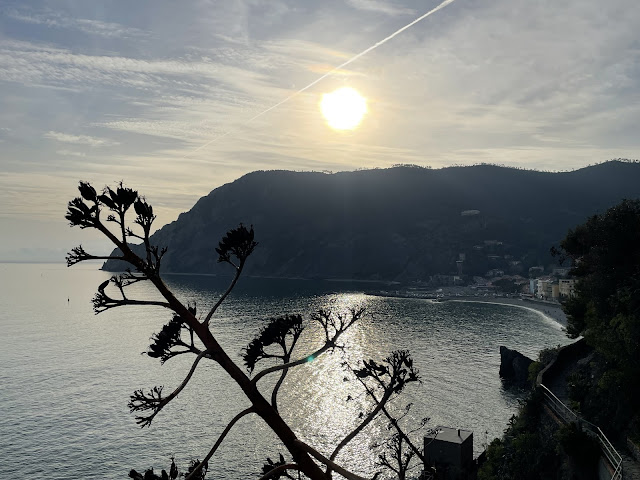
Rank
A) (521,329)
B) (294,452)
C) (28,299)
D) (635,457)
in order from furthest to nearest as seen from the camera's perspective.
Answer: (28,299)
(521,329)
(635,457)
(294,452)

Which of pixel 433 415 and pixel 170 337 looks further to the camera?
pixel 433 415

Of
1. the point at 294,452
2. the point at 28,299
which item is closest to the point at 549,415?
the point at 294,452

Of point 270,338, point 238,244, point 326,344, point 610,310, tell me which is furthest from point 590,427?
point 238,244

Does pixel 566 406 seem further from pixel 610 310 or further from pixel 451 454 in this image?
pixel 610 310

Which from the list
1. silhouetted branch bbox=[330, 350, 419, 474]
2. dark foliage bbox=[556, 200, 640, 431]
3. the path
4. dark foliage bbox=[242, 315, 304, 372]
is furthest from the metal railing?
dark foliage bbox=[242, 315, 304, 372]

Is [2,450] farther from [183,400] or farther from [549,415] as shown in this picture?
[549,415]
